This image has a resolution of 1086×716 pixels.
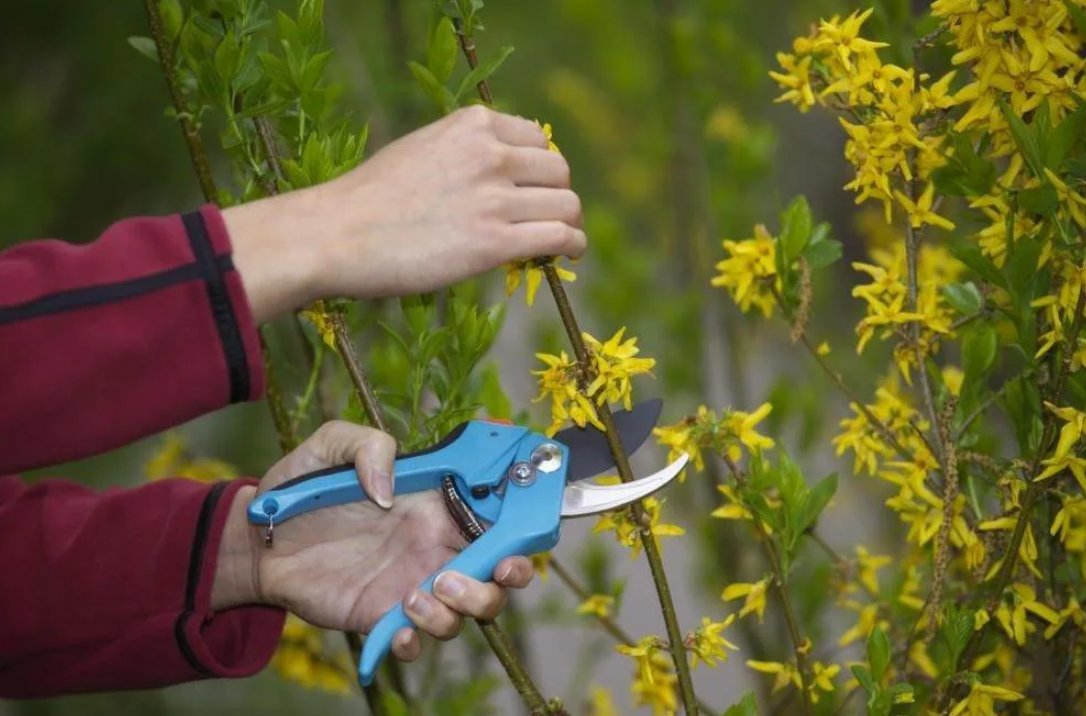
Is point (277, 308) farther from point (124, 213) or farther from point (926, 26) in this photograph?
point (124, 213)

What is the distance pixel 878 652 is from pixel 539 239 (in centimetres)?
44

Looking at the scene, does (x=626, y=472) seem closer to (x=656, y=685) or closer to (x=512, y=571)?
(x=512, y=571)

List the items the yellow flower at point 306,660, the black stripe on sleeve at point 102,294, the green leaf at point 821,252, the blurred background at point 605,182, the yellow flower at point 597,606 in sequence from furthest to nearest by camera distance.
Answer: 1. the blurred background at point 605,182
2. the yellow flower at point 306,660
3. the yellow flower at point 597,606
4. the green leaf at point 821,252
5. the black stripe on sleeve at point 102,294

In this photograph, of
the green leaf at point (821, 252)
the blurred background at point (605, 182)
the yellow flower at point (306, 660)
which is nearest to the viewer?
the green leaf at point (821, 252)

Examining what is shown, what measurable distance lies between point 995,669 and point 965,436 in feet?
1.09

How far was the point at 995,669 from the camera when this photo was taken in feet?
4.07

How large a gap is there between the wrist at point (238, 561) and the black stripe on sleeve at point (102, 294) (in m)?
0.36

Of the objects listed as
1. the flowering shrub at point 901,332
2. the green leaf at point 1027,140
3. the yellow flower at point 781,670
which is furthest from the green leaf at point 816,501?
the green leaf at point 1027,140

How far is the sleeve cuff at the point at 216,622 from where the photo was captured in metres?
1.09

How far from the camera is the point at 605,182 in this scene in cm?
297

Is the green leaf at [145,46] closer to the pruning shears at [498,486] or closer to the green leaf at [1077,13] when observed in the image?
the pruning shears at [498,486]

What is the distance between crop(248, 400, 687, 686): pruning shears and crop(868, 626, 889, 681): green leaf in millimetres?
212

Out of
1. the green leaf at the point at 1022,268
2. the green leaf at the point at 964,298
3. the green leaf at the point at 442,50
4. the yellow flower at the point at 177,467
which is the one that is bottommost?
the yellow flower at the point at 177,467

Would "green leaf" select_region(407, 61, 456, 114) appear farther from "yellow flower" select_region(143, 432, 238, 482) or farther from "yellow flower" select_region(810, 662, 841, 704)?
"yellow flower" select_region(143, 432, 238, 482)
